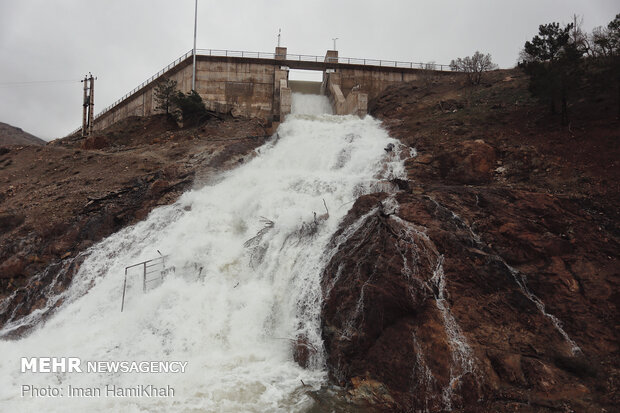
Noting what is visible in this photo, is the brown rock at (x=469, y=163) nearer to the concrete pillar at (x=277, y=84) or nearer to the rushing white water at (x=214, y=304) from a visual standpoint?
the rushing white water at (x=214, y=304)

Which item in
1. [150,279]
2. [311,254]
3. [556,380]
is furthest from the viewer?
[150,279]

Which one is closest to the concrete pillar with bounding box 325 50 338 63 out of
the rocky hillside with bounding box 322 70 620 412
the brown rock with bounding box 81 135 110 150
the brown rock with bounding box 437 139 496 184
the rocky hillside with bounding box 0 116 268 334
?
the rocky hillside with bounding box 0 116 268 334

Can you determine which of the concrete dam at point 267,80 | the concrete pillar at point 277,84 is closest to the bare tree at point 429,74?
the concrete dam at point 267,80

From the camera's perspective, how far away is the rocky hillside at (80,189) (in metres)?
12.2

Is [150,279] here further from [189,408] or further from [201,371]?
[189,408]

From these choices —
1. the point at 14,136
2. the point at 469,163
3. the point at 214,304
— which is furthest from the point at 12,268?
the point at 14,136

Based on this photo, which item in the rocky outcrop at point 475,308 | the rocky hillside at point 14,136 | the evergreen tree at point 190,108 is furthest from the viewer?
the rocky hillside at point 14,136

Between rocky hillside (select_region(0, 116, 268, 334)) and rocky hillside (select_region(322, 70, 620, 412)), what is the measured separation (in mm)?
9046

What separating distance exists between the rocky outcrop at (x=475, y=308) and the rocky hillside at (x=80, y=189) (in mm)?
9221

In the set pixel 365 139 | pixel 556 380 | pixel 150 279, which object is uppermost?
pixel 365 139

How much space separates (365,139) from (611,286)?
11.9 m

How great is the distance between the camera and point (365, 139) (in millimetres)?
17594

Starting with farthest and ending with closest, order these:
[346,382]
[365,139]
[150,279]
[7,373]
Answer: [365,139]
[150,279]
[7,373]
[346,382]

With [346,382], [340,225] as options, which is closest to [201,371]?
[346,382]
